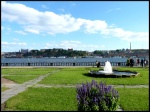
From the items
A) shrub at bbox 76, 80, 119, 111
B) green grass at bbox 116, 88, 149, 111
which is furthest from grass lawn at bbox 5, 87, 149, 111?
shrub at bbox 76, 80, 119, 111

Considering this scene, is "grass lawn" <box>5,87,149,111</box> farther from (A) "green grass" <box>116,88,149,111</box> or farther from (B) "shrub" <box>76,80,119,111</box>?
(B) "shrub" <box>76,80,119,111</box>

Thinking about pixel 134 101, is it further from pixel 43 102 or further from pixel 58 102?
pixel 43 102

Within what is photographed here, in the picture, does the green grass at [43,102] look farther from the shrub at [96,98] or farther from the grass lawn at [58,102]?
the shrub at [96,98]

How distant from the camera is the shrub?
Result: 325 inches

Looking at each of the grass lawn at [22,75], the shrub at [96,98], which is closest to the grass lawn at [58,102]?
the shrub at [96,98]

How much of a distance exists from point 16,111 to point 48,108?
1210mm

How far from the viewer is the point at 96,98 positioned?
830 centimetres

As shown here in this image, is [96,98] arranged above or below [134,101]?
above

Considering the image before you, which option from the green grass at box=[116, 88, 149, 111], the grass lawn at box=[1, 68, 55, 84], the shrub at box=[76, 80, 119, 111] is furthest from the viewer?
the grass lawn at box=[1, 68, 55, 84]

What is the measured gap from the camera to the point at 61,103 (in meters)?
11.2

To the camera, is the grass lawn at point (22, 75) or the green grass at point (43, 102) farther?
the grass lawn at point (22, 75)

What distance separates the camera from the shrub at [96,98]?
8.26 meters

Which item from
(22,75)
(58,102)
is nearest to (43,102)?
(58,102)

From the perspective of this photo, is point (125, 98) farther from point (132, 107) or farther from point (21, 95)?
point (21, 95)
